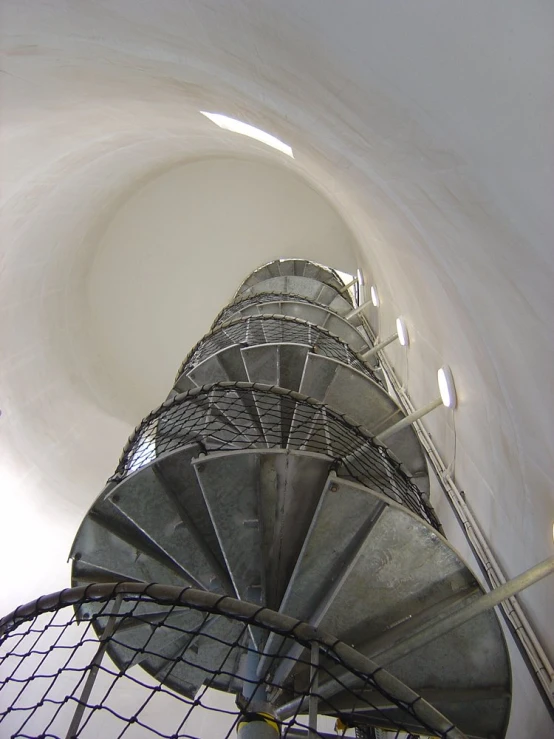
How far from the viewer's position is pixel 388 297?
6.45 meters

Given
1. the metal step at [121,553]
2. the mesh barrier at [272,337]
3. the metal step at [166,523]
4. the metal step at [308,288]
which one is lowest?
the metal step at [121,553]

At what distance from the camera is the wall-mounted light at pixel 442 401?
4.21m

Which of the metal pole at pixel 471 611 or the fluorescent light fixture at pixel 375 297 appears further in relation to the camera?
the fluorescent light fixture at pixel 375 297

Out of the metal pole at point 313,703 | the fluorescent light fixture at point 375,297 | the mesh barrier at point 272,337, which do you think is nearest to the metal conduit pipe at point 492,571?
the mesh barrier at point 272,337

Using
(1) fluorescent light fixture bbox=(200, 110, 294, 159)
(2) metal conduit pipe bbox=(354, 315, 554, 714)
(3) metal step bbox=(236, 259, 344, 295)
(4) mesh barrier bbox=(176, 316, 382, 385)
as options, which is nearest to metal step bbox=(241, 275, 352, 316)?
(3) metal step bbox=(236, 259, 344, 295)

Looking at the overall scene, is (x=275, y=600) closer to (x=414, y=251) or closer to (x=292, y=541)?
(x=292, y=541)

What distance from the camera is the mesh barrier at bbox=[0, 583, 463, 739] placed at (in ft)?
7.29

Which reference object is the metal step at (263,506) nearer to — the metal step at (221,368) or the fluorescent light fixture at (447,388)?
the fluorescent light fixture at (447,388)

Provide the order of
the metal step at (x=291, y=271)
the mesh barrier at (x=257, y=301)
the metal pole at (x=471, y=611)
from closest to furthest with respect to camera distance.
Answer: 1. the metal pole at (x=471, y=611)
2. the mesh barrier at (x=257, y=301)
3. the metal step at (x=291, y=271)

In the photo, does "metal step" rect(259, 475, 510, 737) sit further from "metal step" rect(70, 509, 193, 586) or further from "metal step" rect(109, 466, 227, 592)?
"metal step" rect(70, 509, 193, 586)

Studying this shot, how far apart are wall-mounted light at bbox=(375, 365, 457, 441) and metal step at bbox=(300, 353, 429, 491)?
297 mm

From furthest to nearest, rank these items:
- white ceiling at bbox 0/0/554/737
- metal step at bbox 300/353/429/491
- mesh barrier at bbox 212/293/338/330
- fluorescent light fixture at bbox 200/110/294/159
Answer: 1. mesh barrier at bbox 212/293/338/330
2. fluorescent light fixture at bbox 200/110/294/159
3. metal step at bbox 300/353/429/491
4. white ceiling at bbox 0/0/554/737

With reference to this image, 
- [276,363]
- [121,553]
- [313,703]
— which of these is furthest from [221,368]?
[313,703]

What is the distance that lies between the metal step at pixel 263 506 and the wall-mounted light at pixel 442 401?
1175 mm
